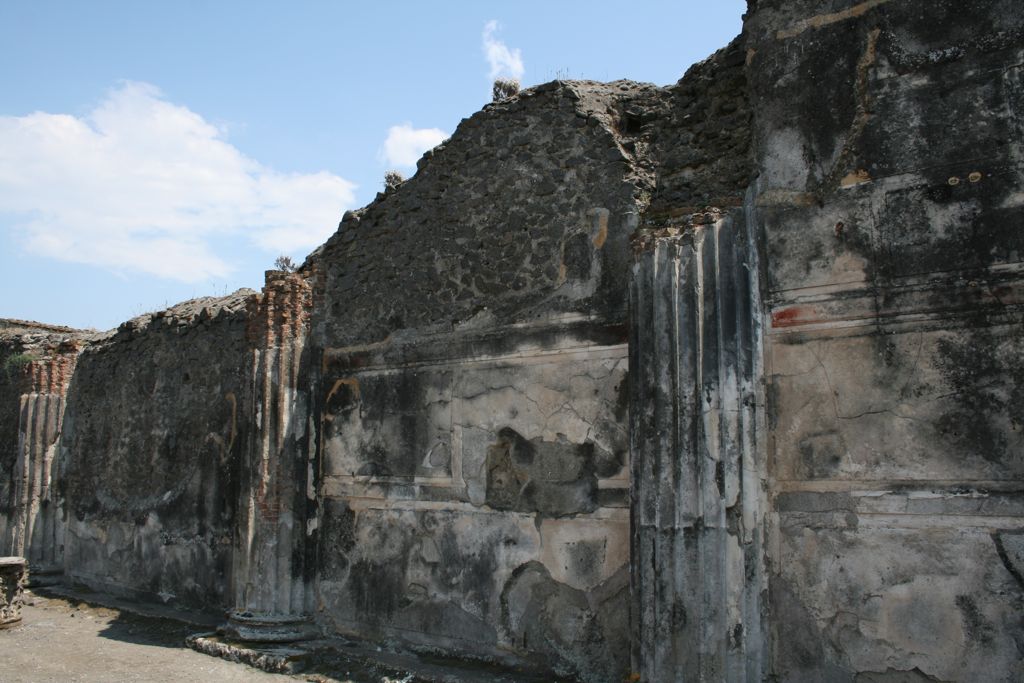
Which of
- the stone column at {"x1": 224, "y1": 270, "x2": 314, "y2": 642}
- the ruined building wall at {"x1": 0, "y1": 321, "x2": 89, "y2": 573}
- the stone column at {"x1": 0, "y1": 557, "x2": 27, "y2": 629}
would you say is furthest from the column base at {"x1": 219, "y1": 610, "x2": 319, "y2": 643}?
the ruined building wall at {"x1": 0, "y1": 321, "x2": 89, "y2": 573}

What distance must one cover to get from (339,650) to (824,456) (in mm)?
3381

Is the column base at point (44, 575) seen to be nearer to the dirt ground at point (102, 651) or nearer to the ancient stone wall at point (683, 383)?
the dirt ground at point (102, 651)

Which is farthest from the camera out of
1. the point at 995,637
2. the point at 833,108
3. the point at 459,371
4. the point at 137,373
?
the point at 137,373

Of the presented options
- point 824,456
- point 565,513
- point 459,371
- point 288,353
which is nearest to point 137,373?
point 288,353

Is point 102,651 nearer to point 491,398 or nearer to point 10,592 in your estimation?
point 10,592

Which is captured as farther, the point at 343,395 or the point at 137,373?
the point at 137,373

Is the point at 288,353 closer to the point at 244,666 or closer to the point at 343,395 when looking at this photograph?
the point at 343,395

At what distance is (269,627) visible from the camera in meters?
6.04

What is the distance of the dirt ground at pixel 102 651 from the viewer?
18.1ft

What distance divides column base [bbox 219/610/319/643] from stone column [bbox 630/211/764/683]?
2.77 meters

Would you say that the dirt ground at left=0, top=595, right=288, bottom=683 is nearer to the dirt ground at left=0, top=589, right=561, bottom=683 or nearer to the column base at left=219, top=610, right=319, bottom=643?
the dirt ground at left=0, top=589, right=561, bottom=683

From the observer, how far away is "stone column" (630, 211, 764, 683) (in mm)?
3900

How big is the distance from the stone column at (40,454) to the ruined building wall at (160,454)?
209 millimetres

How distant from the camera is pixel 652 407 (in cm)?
421
